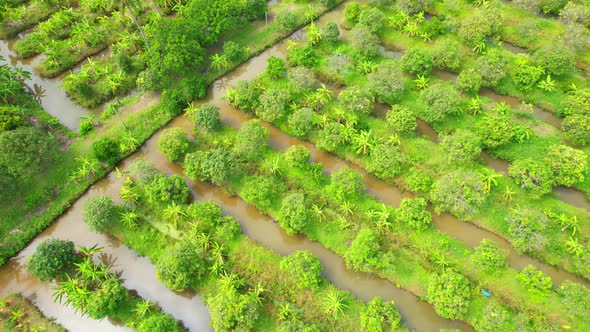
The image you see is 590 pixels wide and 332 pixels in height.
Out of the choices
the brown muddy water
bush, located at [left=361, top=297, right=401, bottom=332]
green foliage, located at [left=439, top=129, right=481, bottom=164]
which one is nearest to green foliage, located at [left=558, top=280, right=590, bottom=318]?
bush, located at [left=361, top=297, right=401, bottom=332]

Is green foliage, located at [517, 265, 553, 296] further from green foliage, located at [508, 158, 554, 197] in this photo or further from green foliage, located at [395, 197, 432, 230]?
green foliage, located at [395, 197, 432, 230]

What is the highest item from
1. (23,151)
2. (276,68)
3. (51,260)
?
(23,151)

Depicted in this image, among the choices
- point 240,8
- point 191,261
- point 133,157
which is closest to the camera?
point 191,261

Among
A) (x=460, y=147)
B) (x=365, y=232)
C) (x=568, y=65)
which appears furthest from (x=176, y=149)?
(x=568, y=65)

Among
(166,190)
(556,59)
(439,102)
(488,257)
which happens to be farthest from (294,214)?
(556,59)

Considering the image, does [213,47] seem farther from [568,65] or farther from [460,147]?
[568,65]

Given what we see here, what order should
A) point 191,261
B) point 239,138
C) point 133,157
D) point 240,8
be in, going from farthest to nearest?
1. point 240,8
2. point 133,157
3. point 239,138
4. point 191,261

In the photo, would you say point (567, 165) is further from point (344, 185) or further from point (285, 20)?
point (285, 20)
